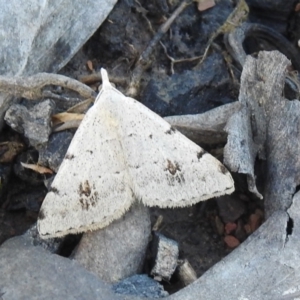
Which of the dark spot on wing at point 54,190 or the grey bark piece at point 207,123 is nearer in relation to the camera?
the dark spot on wing at point 54,190

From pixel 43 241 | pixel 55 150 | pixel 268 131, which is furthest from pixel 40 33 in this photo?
pixel 268 131

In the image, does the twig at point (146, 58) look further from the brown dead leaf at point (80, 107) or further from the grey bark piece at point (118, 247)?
the grey bark piece at point (118, 247)

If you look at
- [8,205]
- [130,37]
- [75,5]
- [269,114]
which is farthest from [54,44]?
[269,114]

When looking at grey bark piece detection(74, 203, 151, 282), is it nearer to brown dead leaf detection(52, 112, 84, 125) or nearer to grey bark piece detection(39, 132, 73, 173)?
grey bark piece detection(39, 132, 73, 173)

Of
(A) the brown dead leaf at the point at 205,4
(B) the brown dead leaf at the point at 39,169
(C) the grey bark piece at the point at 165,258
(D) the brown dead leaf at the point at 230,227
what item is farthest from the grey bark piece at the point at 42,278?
(A) the brown dead leaf at the point at 205,4

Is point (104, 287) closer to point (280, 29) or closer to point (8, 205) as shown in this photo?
point (8, 205)
